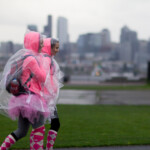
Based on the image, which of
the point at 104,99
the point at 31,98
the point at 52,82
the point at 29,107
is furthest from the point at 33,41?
the point at 104,99

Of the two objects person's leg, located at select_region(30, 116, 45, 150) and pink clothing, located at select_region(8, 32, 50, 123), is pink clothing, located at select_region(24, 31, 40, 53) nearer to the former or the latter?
pink clothing, located at select_region(8, 32, 50, 123)

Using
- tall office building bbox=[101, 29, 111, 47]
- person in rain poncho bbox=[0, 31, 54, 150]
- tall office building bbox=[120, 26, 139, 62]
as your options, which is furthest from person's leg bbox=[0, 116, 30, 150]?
tall office building bbox=[101, 29, 111, 47]

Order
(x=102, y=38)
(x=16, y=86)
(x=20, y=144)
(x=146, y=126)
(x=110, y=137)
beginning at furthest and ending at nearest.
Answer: (x=102, y=38) < (x=146, y=126) < (x=110, y=137) < (x=20, y=144) < (x=16, y=86)

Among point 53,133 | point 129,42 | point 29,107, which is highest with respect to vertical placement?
point 129,42

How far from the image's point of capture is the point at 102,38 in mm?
120500

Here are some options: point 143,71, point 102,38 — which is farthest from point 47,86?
point 102,38

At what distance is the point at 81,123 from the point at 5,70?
4636mm

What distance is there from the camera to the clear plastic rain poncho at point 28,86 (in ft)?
14.0

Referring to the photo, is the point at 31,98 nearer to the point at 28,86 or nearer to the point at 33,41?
the point at 28,86

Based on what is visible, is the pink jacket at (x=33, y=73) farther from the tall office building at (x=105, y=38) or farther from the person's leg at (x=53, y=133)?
the tall office building at (x=105, y=38)

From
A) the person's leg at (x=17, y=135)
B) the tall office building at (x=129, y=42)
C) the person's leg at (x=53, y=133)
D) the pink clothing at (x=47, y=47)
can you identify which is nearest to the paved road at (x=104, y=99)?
the pink clothing at (x=47, y=47)

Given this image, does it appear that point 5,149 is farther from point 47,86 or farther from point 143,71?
point 143,71

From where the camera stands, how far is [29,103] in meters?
4.21

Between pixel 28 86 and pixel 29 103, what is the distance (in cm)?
24
